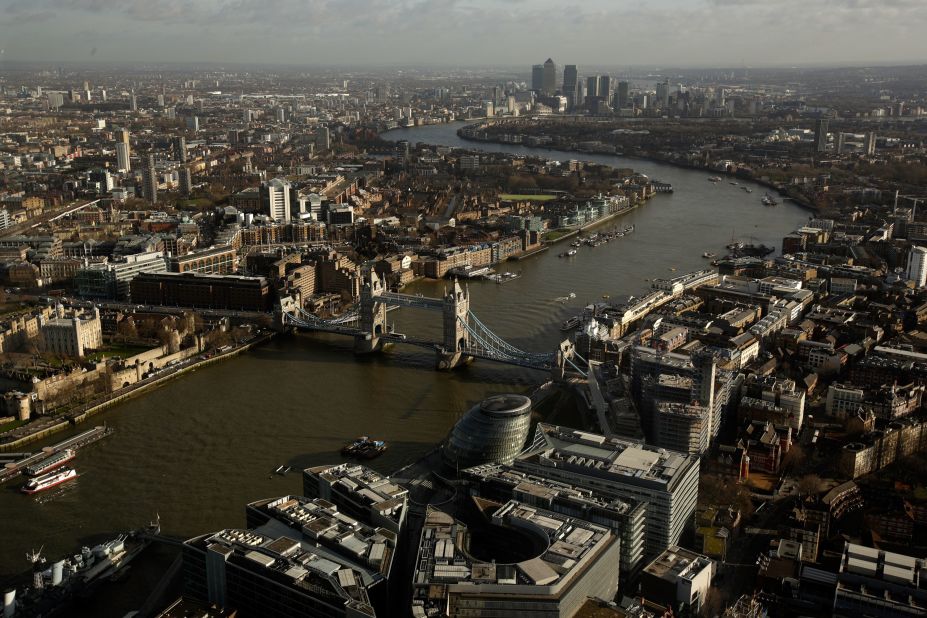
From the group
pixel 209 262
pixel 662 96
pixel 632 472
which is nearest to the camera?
pixel 632 472

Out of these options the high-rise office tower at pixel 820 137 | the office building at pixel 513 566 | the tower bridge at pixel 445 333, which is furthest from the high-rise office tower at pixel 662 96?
the office building at pixel 513 566

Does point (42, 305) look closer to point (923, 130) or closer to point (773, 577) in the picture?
A: point (773, 577)

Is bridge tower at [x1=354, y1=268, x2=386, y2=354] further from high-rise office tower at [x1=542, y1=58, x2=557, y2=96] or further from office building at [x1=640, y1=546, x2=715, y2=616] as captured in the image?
high-rise office tower at [x1=542, y1=58, x2=557, y2=96]

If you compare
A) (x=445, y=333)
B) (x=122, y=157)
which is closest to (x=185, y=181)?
(x=122, y=157)

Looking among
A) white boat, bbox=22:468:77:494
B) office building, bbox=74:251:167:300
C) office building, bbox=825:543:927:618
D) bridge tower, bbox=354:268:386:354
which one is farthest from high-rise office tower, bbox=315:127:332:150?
office building, bbox=825:543:927:618

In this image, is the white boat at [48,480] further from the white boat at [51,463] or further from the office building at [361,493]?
the office building at [361,493]

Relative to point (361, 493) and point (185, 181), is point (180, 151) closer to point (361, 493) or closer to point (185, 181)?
point (185, 181)
